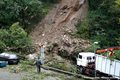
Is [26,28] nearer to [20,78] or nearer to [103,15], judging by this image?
[103,15]

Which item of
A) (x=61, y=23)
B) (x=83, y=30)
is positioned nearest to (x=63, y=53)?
(x=83, y=30)

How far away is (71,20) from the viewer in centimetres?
5544

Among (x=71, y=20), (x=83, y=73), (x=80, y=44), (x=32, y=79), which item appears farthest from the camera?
(x=71, y=20)

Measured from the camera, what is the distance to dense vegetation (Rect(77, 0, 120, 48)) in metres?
52.1

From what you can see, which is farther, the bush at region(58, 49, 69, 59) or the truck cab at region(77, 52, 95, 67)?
the bush at region(58, 49, 69, 59)

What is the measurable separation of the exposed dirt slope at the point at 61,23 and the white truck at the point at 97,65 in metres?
4.56

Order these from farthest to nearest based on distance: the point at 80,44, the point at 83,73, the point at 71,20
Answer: the point at 71,20 → the point at 80,44 → the point at 83,73

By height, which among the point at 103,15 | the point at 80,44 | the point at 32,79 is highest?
the point at 103,15

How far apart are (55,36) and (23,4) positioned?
6.57 metres

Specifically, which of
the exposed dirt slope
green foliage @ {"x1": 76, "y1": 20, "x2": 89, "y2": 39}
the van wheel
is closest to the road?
the van wheel

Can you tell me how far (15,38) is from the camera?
52.6 m

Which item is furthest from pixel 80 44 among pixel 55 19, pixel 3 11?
pixel 3 11

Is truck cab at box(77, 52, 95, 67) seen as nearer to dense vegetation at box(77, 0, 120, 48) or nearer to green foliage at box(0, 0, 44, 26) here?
dense vegetation at box(77, 0, 120, 48)

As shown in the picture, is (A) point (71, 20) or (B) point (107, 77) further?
(A) point (71, 20)
